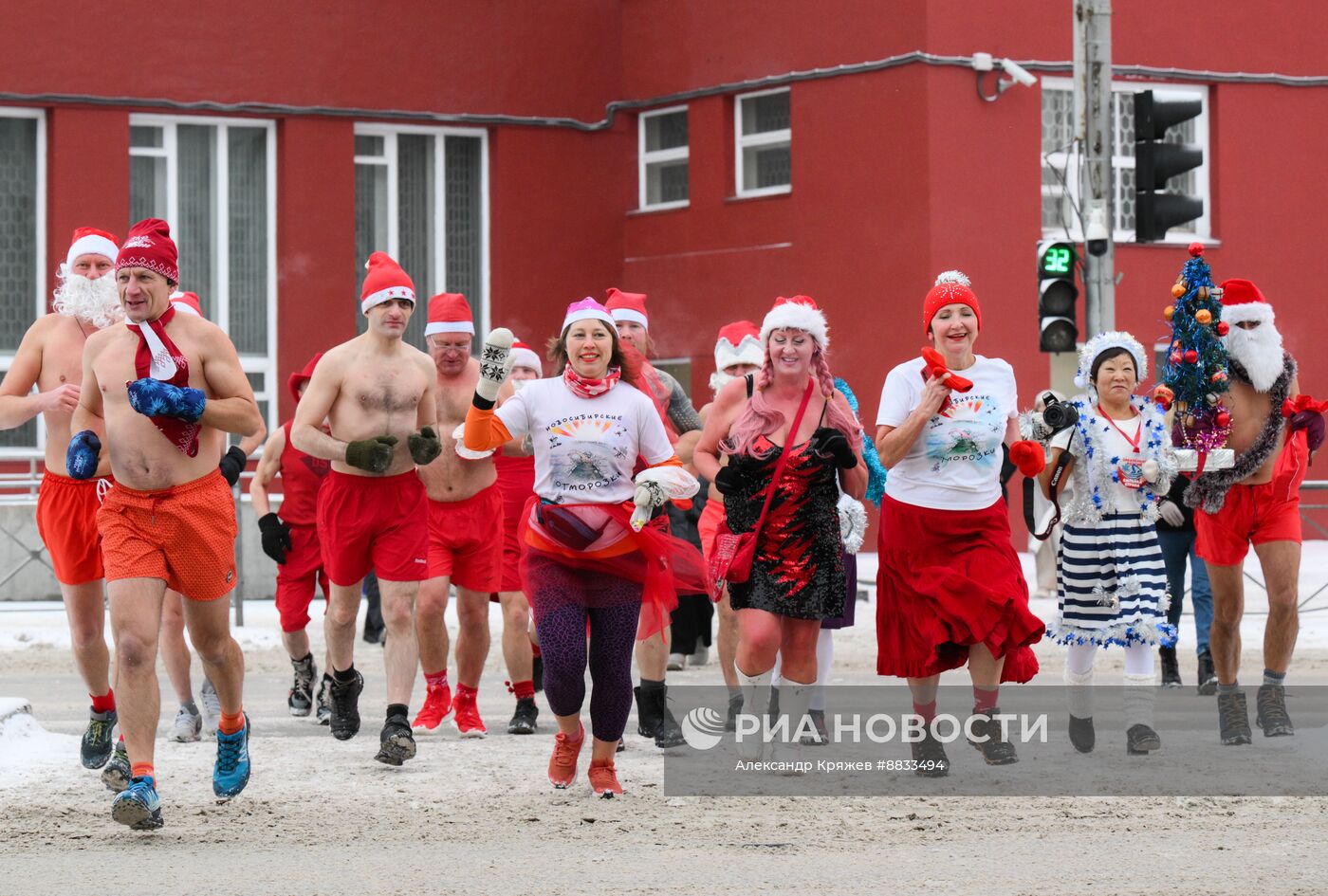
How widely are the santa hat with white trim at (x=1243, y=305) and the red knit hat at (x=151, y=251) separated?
4.91m

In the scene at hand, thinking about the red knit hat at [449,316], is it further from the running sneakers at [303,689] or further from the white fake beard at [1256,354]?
the white fake beard at [1256,354]

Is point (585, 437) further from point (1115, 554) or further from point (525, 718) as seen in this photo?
point (1115, 554)

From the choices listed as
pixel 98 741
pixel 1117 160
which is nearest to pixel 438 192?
pixel 1117 160

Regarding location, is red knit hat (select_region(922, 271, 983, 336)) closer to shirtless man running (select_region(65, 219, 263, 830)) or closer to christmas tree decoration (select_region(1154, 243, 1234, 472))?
christmas tree decoration (select_region(1154, 243, 1234, 472))

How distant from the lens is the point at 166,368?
7.40 m

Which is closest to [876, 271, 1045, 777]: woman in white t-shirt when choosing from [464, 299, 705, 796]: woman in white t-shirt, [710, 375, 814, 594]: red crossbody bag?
[710, 375, 814, 594]: red crossbody bag

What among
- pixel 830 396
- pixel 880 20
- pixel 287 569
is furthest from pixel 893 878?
pixel 880 20

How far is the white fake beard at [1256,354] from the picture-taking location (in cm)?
956

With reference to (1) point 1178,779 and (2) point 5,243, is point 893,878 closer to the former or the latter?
(1) point 1178,779

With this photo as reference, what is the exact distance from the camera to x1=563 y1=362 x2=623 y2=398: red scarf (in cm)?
798

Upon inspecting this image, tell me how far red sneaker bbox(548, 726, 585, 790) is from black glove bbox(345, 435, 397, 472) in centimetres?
166

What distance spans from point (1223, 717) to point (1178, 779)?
119cm

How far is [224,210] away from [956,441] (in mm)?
Result: 15070

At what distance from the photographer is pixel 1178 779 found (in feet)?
27.0
